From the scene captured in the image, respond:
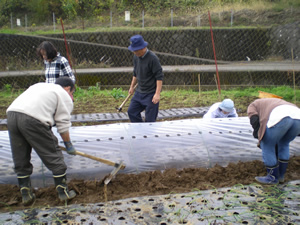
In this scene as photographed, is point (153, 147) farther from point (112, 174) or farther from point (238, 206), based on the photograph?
point (238, 206)

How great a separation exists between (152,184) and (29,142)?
1206 mm

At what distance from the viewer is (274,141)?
284cm

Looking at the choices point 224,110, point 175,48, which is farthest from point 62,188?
point 175,48

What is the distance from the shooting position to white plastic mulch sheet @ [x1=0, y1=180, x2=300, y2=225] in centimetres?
236

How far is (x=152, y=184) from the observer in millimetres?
2934

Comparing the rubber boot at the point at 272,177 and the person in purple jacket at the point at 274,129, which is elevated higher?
the person in purple jacket at the point at 274,129

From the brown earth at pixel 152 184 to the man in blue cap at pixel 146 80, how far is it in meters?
1.04

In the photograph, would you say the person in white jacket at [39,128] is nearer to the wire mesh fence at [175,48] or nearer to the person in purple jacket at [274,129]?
the person in purple jacket at [274,129]

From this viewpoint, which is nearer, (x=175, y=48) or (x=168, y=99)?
(x=168, y=99)

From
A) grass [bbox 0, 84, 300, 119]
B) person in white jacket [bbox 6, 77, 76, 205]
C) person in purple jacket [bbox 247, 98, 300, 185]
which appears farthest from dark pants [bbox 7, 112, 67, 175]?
grass [bbox 0, 84, 300, 119]

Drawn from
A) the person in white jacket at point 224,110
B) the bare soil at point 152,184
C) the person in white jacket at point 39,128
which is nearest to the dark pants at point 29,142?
the person in white jacket at point 39,128

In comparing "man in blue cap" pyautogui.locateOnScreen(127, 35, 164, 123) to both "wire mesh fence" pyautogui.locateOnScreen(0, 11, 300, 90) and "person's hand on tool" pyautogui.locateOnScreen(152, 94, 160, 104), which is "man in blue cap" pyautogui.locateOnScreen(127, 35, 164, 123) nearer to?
"person's hand on tool" pyautogui.locateOnScreen(152, 94, 160, 104)

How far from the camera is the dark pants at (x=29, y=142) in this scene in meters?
2.39

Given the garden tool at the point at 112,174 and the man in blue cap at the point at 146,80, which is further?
the man in blue cap at the point at 146,80
